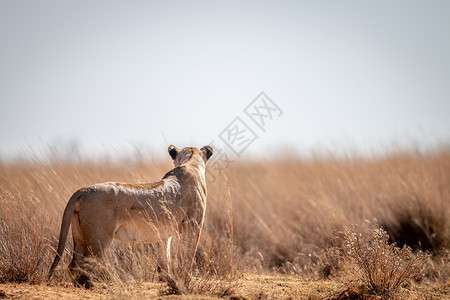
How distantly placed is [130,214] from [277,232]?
553cm

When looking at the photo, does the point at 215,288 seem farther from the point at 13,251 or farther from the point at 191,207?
the point at 13,251

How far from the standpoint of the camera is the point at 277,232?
9.41m

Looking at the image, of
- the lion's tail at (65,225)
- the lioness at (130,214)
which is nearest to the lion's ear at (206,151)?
the lioness at (130,214)

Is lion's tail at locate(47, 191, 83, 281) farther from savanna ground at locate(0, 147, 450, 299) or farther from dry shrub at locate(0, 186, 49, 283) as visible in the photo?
dry shrub at locate(0, 186, 49, 283)

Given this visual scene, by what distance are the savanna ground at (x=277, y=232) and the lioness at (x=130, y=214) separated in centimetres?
26

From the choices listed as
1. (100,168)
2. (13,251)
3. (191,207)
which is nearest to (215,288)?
(191,207)

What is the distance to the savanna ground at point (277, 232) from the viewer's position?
4.55 metres

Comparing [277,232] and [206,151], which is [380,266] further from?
[277,232]

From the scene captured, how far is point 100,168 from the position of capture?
789 cm

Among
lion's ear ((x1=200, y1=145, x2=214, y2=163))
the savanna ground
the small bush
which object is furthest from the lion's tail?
the small bush

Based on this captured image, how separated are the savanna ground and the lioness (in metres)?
0.26

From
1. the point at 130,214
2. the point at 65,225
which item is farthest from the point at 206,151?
the point at 65,225

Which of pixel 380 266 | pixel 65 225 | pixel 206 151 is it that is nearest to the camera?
pixel 65 225

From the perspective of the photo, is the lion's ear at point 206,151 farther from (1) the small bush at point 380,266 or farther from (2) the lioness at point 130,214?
(1) the small bush at point 380,266
